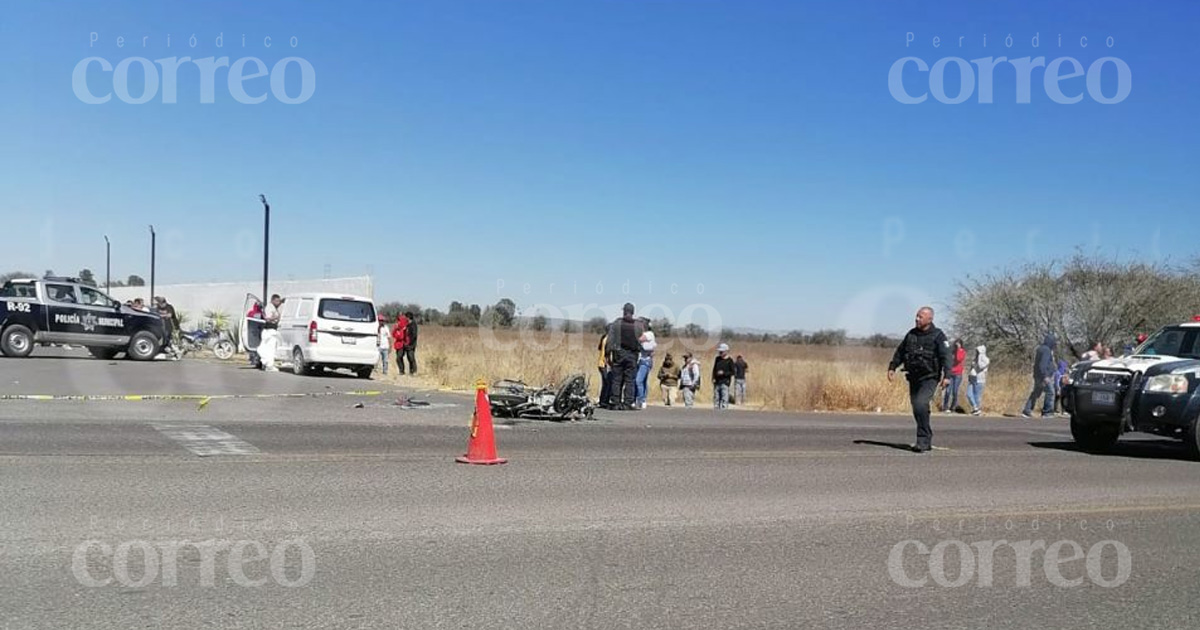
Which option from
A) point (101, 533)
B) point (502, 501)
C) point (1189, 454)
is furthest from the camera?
point (1189, 454)

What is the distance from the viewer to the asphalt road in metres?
5.67

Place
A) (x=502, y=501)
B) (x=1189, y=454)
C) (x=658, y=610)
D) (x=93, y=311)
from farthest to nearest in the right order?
(x=93, y=311), (x=1189, y=454), (x=502, y=501), (x=658, y=610)

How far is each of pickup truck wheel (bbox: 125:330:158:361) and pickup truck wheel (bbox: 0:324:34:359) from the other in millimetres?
2270

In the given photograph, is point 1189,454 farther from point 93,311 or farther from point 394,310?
point 394,310

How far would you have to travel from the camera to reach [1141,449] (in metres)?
Result: 15.5

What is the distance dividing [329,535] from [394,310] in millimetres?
55197

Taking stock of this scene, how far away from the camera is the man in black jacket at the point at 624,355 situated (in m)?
18.5

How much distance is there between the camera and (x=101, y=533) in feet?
22.6

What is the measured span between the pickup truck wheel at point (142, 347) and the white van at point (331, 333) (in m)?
4.72

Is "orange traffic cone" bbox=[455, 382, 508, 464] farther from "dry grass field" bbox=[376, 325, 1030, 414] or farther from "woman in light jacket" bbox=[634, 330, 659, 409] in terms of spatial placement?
"dry grass field" bbox=[376, 325, 1030, 414]

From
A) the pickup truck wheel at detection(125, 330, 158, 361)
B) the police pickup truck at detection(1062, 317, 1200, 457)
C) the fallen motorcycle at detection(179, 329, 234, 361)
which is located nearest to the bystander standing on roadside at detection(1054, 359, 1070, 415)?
the police pickup truck at detection(1062, 317, 1200, 457)

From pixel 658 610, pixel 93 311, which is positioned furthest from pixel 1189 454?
pixel 93 311

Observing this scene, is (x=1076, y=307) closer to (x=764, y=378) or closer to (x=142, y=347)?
(x=764, y=378)

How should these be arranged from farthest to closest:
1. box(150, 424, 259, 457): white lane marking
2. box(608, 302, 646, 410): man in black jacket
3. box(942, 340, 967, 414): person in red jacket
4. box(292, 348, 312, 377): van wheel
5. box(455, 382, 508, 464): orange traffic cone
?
box(942, 340, 967, 414): person in red jacket, box(292, 348, 312, 377): van wheel, box(608, 302, 646, 410): man in black jacket, box(150, 424, 259, 457): white lane marking, box(455, 382, 508, 464): orange traffic cone
